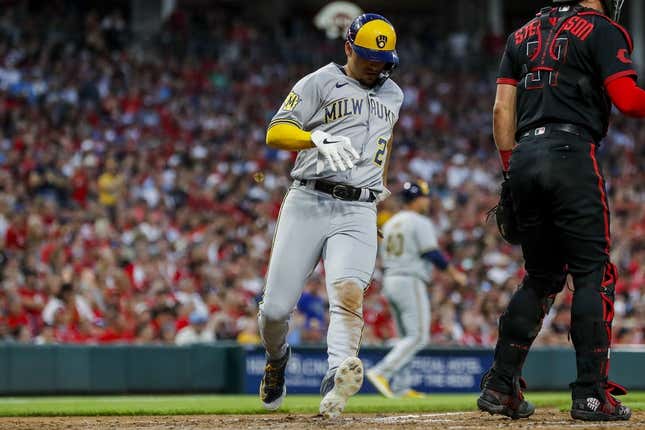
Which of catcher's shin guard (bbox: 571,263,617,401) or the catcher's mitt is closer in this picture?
catcher's shin guard (bbox: 571,263,617,401)

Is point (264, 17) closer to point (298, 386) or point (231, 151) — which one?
point (231, 151)

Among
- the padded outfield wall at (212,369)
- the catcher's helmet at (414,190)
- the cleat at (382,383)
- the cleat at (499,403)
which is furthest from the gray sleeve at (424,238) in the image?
the cleat at (499,403)

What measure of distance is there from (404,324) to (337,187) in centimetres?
504

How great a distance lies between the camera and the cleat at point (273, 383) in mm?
7152

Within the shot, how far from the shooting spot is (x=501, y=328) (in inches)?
251

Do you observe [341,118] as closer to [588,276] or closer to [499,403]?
[588,276]

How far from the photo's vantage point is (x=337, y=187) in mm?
6684

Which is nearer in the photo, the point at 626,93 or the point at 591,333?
the point at 626,93

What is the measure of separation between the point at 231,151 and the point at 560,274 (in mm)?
13947

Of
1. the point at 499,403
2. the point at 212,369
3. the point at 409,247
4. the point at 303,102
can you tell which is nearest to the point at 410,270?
the point at 409,247

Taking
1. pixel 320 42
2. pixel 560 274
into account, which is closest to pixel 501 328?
pixel 560 274

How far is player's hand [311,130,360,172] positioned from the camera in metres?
6.26

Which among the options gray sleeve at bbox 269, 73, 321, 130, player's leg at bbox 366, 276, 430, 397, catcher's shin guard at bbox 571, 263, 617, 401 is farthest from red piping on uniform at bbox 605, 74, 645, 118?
player's leg at bbox 366, 276, 430, 397

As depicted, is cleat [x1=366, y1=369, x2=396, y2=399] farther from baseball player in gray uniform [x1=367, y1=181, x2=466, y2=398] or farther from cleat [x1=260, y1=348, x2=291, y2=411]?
cleat [x1=260, y1=348, x2=291, y2=411]
